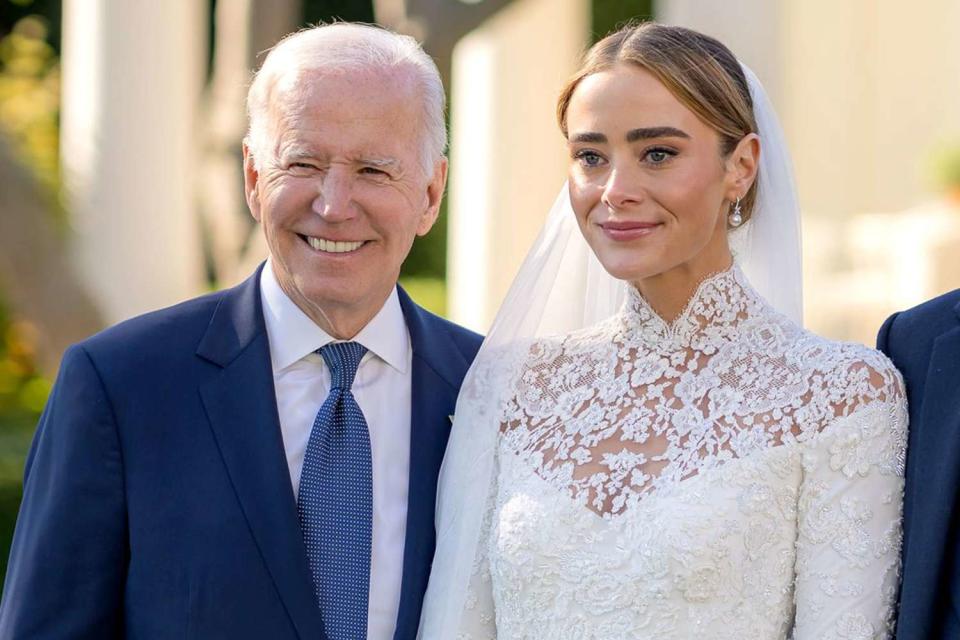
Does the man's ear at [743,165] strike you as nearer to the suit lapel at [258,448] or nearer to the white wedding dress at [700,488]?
the white wedding dress at [700,488]

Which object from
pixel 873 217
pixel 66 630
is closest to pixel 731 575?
pixel 66 630

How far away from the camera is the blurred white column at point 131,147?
28.9ft

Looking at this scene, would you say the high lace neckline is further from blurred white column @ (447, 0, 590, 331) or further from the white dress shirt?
blurred white column @ (447, 0, 590, 331)

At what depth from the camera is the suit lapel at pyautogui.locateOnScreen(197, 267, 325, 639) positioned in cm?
323

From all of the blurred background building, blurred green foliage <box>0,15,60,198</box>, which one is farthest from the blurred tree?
blurred green foliage <box>0,15,60,198</box>

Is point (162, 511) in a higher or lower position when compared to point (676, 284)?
lower

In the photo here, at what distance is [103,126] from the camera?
8859 millimetres

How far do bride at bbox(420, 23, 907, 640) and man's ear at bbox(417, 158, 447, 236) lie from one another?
0.93 feet

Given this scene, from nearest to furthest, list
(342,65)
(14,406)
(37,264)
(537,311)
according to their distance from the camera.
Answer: (342,65), (537,311), (37,264), (14,406)

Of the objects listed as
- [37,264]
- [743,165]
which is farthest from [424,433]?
[37,264]

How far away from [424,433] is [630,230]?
1.99ft

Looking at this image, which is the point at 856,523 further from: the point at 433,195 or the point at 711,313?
the point at 433,195

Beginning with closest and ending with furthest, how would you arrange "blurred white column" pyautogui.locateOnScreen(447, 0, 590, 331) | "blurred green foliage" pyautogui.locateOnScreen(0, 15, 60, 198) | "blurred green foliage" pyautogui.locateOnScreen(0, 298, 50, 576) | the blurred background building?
"blurred green foliage" pyautogui.locateOnScreen(0, 298, 50, 576), the blurred background building, "blurred white column" pyautogui.locateOnScreen(447, 0, 590, 331), "blurred green foliage" pyautogui.locateOnScreen(0, 15, 60, 198)

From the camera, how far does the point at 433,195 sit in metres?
3.63
